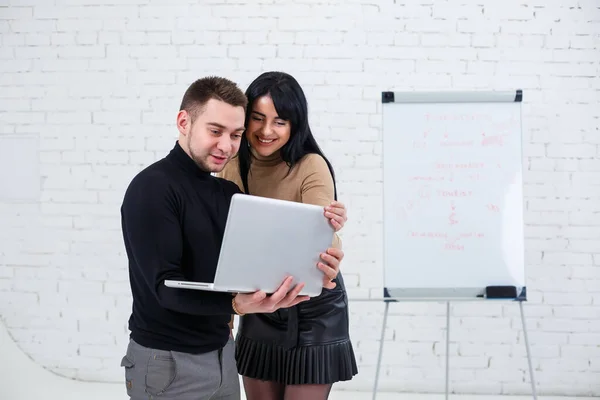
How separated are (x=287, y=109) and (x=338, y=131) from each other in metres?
1.61

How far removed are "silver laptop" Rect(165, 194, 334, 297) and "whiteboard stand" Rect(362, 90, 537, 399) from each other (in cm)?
136

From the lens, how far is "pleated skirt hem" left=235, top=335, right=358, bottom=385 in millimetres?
1711

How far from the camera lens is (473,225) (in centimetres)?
264

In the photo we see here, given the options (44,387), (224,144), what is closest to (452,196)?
(224,144)

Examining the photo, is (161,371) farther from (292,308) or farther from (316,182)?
(316,182)

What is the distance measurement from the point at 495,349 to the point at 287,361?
6.29 feet

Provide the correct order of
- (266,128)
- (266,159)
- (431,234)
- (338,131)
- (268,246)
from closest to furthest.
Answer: (268,246), (266,128), (266,159), (431,234), (338,131)

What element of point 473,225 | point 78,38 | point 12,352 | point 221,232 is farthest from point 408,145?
point 12,352

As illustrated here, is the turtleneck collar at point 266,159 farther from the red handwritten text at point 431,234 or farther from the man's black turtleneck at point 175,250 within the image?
the red handwritten text at point 431,234

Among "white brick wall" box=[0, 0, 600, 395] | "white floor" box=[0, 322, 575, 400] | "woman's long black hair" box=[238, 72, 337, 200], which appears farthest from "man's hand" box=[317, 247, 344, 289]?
"white floor" box=[0, 322, 575, 400]

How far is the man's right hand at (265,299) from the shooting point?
125 centimetres

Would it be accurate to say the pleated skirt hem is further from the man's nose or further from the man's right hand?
the man's nose

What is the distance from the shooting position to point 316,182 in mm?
1686

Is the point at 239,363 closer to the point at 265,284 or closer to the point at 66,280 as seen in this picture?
the point at 265,284
